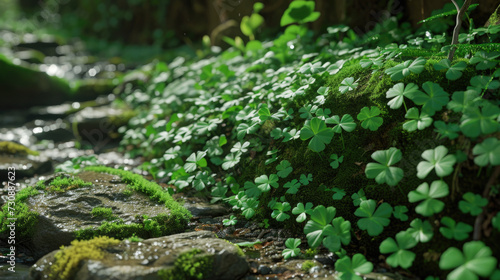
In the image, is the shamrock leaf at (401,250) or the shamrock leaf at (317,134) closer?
the shamrock leaf at (401,250)

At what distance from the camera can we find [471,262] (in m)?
1.55

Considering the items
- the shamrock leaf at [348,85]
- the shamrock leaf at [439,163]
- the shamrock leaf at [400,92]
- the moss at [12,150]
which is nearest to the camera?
the shamrock leaf at [439,163]

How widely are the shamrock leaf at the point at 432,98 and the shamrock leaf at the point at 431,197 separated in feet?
1.55

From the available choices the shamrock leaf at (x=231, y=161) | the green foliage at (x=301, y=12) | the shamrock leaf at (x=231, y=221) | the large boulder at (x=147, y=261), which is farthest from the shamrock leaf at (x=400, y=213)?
the green foliage at (x=301, y=12)

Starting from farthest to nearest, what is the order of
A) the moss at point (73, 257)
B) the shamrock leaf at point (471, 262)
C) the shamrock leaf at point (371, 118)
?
the shamrock leaf at point (371, 118) → the moss at point (73, 257) → the shamrock leaf at point (471, 262)

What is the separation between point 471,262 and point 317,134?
1.14 metres

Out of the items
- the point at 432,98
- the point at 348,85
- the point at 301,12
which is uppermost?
the point at 301,12

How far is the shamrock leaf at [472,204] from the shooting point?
1.80 meters

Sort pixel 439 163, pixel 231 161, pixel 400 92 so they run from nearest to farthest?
pixel 439 163
pixel 400 92
pixel 231 161

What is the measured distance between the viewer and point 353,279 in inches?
72.7

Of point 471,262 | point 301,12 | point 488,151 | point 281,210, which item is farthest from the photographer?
point 301,12

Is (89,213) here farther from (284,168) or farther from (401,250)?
(401,250)

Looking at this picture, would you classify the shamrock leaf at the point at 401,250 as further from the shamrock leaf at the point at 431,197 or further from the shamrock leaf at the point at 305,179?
the shamrock leaf at the point at 305,179

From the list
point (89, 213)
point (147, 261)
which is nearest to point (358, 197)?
point (147, 261)
